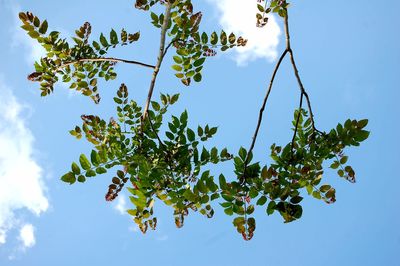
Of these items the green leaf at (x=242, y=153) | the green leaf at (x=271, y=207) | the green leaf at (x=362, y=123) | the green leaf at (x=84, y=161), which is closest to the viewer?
the green leaf at (x=271, y=207)

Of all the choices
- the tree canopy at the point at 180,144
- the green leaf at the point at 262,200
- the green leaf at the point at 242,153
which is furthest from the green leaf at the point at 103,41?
the green leaf at the point at 262,200

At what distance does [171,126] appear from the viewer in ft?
9.30

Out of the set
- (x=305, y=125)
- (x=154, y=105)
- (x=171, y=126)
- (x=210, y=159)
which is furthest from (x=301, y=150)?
(x=154, y=105)

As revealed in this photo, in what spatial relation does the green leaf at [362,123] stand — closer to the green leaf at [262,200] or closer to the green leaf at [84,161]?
the green leaf at [262,200]

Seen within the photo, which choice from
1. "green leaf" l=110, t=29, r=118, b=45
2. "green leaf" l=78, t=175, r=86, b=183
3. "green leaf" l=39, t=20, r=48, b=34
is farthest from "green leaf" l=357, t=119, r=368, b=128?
"green leaf" l=39, t=20, r=48, b=34

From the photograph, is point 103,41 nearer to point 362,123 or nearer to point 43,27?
point 43,27

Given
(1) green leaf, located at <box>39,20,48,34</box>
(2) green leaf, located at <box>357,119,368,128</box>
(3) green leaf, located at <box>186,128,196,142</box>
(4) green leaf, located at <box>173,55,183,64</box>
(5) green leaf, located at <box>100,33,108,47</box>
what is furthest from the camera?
(5) green leaf, located at <box>100,33,108,47</box>

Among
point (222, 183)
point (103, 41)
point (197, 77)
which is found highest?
point (103, 41)

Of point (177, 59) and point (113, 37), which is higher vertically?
point (113, 37)

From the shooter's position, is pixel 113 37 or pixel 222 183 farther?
pixel 113 37

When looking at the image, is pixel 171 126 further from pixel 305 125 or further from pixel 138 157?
pixel 305 125

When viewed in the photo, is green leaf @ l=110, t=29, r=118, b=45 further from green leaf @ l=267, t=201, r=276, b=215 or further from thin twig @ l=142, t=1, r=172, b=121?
green leaf @ l=267, t=201, r=276, b=215

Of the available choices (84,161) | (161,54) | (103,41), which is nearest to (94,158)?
(84,161)

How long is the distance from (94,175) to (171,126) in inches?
23.0
